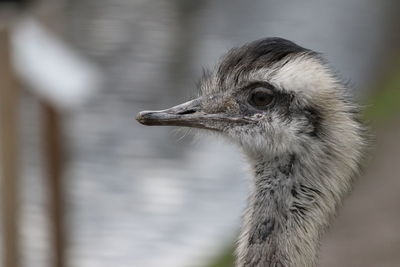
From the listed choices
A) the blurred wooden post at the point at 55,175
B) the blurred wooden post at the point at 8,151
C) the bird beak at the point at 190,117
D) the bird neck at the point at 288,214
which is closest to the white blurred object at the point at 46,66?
the blurred wooden post at the point at 55,175

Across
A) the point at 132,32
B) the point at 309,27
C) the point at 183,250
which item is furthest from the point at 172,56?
the point at 183,250

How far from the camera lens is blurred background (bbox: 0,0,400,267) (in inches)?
286

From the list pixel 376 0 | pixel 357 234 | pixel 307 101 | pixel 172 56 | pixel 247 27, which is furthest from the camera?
pixel 376 0

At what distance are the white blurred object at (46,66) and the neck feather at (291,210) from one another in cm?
308

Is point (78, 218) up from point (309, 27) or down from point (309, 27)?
down

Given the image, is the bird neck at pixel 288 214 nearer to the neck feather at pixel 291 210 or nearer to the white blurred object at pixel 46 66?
the neck feather at pixel 291 210

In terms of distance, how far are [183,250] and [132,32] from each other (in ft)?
14.6

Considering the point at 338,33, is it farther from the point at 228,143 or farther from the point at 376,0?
the point at 228,143

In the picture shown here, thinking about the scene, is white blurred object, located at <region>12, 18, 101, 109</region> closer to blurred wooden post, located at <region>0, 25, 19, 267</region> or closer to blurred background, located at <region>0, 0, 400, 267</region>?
blurred background, located at <region>0, 0, 400, 267</region>

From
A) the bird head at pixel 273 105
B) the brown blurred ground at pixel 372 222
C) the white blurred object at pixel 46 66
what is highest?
the white blurred object at pixel 46 66

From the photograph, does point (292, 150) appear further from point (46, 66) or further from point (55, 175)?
point (55, 175)

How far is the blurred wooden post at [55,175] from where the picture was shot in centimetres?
736

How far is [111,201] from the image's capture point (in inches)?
377

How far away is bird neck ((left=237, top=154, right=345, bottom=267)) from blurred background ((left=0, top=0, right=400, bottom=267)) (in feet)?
0.81
